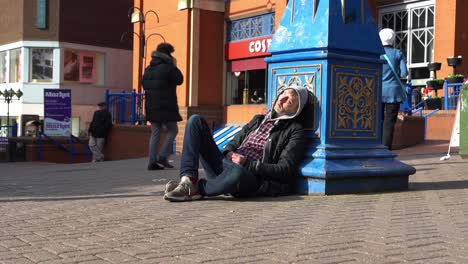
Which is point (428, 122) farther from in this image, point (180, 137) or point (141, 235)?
point (141, 235)

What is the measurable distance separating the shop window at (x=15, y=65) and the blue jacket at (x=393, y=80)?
1190 inches

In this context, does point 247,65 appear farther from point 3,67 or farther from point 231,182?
point 3,67

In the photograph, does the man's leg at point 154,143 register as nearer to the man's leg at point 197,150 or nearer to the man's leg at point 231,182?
the man's leg at point 197,150

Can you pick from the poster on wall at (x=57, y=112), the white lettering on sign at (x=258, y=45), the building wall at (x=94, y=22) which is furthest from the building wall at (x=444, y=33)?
the building wall at (x=94, y=22)

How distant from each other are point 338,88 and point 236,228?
219 cm

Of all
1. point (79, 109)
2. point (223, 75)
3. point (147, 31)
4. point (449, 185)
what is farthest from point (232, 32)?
point (79, 109)

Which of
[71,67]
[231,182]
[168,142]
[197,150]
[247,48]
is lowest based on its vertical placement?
[231,182]

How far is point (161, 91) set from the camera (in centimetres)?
920

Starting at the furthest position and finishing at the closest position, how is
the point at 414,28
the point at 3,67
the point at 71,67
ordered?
the point at 3,67, the point at 71,67, the point at 414,28

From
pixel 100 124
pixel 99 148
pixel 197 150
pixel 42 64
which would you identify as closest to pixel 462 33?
pixel 100 124

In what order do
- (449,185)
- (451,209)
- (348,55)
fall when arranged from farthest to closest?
(449,185)
(348,55)
(451,209)

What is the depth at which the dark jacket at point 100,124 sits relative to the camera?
17219mm

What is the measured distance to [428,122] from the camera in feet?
45.8

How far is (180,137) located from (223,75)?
2.96 meters
